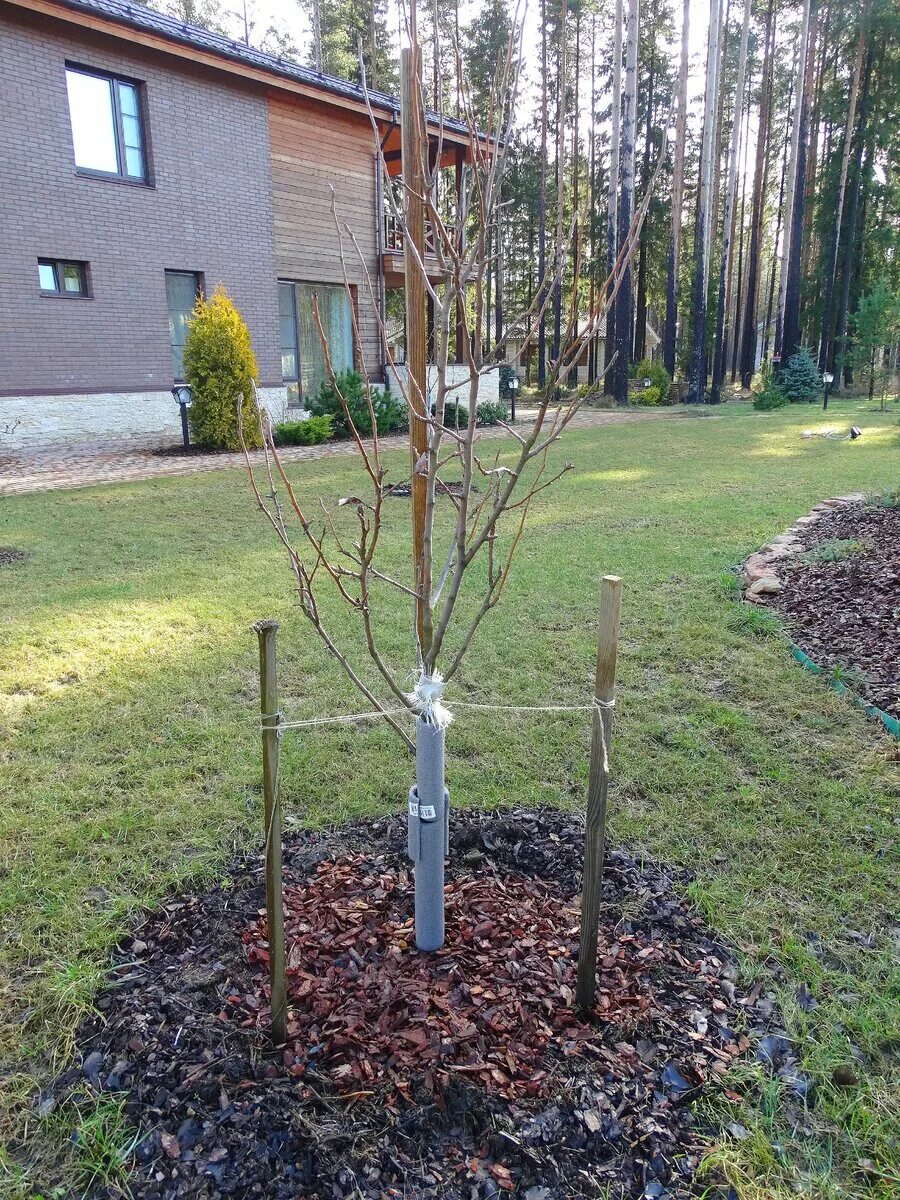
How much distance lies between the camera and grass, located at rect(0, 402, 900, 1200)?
5.59 feet

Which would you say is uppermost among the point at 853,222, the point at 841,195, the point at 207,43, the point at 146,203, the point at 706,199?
the point at 841,195

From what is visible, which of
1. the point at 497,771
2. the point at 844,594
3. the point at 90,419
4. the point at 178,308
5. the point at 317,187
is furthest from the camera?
the point at 317,187

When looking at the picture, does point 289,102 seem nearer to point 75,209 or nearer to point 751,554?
point 75,209

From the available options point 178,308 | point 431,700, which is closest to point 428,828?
point 431,700

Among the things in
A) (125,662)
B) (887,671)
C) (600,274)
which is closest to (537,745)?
(887,671)

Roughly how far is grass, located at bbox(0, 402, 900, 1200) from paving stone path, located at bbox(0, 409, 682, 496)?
323 centimetres

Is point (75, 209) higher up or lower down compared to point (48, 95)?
lower down

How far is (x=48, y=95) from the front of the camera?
37.2 feet

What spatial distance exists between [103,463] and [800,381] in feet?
62.4

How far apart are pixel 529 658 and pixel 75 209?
11444 millimetres

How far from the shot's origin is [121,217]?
12.3m

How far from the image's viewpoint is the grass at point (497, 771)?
5.59ft

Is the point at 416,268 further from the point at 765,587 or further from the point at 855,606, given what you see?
the point at 765,587

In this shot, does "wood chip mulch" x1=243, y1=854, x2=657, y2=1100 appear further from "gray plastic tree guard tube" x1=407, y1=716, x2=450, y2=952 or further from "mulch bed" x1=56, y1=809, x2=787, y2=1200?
"gray plastic tree guard tube" x1=407, y1=716, x2=450, y2=952
